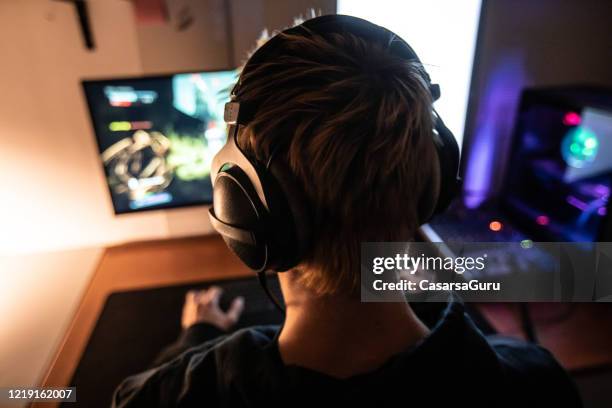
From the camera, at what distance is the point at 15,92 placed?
3.67 ft

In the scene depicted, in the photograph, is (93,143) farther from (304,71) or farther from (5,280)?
(304,71)

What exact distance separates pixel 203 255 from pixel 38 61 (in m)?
0.71

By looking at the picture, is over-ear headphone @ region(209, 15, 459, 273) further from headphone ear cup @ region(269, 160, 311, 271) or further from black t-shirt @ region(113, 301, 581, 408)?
black t-shirt @ region(113, 301, 581, 408)

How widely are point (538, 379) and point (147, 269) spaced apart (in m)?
1.05

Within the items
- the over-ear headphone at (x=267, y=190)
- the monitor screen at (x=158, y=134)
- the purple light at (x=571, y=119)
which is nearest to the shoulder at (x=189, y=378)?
the over-ear headphone at (x=267, y=190)

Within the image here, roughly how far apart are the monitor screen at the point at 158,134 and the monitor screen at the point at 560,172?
91 cm

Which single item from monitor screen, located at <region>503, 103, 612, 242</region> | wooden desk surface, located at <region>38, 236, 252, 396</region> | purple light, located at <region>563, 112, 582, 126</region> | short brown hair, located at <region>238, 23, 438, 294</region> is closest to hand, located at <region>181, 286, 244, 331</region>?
wooden desk surface, located at <region>38, 236, 252, 396</region>

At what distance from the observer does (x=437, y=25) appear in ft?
3.58

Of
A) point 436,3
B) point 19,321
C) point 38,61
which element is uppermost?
point 436,3

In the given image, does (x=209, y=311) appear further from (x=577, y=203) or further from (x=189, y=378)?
(x=577, y=203)

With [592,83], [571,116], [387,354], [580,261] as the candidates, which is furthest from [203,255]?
[592,83]

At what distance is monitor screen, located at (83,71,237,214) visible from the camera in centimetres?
109

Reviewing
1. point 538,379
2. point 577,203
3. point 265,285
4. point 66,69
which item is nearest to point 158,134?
→ point 66,69

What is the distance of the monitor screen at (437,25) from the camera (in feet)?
3.52
